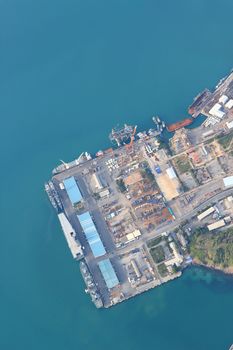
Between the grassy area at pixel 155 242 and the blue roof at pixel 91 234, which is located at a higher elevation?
the blue roof at pixel 91 234

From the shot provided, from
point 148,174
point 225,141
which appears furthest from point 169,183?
point 225,141

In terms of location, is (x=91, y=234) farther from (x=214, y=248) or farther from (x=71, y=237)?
(x=214, y=248)

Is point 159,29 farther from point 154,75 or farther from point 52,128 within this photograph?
point 52,128

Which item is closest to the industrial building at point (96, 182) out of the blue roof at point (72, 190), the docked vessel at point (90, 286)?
the blue roof at point (72, 190)

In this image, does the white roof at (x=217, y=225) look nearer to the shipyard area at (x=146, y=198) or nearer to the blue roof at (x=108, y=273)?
the shipyard area at (x=146, y=198)

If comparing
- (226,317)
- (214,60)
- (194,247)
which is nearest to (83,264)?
(194,247)

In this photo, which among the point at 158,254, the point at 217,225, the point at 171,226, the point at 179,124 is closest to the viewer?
the point at 158,254

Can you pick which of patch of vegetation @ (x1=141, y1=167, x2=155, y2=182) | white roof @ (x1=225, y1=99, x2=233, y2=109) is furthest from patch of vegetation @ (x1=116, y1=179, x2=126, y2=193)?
white roof @ (x1=225, y1=99, x2=233, y2=109)
